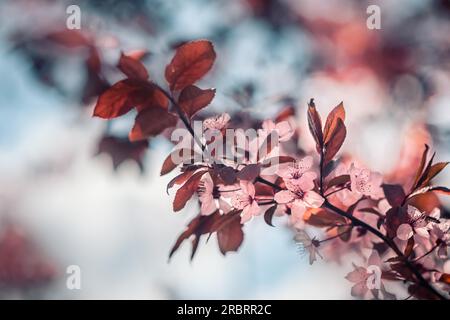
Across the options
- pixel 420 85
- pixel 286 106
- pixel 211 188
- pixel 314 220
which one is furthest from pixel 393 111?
pixel 211 188

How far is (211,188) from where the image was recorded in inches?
23.8

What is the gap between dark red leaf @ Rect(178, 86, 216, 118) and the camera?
60 cm

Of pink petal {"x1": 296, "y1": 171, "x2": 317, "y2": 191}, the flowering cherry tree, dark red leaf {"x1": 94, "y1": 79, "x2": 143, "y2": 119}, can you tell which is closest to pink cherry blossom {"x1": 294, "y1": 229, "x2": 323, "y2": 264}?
the flowering cherry tree

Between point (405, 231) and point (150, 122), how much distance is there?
38cm

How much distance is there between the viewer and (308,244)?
0.64 m

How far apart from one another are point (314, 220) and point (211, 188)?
174 mm

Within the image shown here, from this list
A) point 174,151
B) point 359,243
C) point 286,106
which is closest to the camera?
point 174,151

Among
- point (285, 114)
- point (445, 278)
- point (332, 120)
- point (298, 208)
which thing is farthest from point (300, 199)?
point (285, 114)

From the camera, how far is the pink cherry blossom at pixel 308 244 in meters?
0.63

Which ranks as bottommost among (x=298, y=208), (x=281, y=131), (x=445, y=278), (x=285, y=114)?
(x=445, y=278)

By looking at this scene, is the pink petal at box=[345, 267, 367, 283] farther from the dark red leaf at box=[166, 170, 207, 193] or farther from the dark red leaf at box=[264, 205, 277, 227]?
the dark red leaf at box=[166, 170, 207, 193]

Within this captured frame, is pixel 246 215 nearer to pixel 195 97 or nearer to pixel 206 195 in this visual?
pixel 206 195
